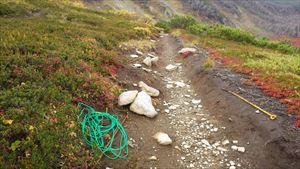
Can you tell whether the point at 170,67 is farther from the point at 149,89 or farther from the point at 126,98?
the point at 126,98

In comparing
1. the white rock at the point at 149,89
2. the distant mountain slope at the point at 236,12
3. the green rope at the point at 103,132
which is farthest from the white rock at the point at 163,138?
the distant mountain slope at the point at 236,12

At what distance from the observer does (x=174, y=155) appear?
8.27 metres

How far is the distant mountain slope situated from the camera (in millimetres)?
111438

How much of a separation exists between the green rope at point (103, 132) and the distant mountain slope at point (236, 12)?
82.1 metres

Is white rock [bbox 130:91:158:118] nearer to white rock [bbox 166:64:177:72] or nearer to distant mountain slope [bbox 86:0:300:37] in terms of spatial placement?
white rock [bbox 166:64:177:72]

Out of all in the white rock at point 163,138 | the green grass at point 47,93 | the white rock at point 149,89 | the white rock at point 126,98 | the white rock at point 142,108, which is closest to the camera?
the green grass at point 47,93

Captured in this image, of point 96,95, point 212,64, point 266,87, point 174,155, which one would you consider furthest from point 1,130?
point 212,64

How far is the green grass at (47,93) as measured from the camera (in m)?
6.43

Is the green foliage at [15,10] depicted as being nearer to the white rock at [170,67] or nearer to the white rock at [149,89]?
the white rock at [170,67]

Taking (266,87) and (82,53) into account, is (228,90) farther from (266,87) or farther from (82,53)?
(82,53)

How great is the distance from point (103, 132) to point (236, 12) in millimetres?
166108

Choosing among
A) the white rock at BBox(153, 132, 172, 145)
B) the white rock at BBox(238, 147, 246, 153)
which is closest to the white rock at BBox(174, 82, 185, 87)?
the white rock at BBox(153, 132, 172, 145)

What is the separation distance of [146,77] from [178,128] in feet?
14.8

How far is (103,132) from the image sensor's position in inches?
332
